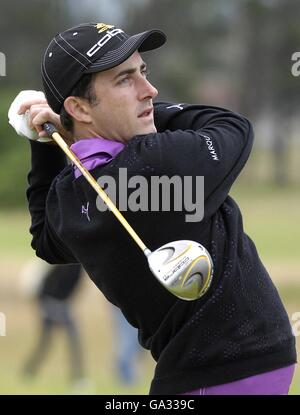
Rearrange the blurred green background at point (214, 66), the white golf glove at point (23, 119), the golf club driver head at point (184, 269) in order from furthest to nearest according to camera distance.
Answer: the blurred green background at point (214, 66) → the white golf glove at point (23, 119) → the golf club driver head at point (184, 269)

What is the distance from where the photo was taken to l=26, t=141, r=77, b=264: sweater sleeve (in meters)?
4.07

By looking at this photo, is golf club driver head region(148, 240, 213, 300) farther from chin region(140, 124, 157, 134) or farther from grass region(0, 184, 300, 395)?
grass region(0, 184, 300, 395)

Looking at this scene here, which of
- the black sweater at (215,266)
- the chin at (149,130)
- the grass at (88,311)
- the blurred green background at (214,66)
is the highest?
the chin at (149,130)

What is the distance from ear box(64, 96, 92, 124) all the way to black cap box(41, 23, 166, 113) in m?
0.02

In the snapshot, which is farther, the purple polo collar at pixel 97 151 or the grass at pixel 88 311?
the grass at pixel 88 311

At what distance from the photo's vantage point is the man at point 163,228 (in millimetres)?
3535

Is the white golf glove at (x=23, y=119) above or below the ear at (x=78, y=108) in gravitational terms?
below

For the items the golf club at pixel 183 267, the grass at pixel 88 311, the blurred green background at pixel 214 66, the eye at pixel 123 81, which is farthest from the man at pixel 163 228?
the blurred green background at pixel 214 66

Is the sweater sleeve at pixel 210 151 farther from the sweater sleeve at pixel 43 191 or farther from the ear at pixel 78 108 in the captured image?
the sweater sleeve at pixel 43 191

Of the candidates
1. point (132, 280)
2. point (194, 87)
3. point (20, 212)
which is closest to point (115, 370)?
point (132, 280)

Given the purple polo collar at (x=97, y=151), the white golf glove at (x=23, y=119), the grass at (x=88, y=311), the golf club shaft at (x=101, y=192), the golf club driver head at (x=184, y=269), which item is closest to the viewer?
the golf club driver head at (x=184, y=269)

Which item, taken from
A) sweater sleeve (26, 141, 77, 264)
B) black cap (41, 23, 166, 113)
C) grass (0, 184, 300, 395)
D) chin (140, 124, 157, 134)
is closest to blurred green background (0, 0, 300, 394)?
grass (0, 184, 300, 395)

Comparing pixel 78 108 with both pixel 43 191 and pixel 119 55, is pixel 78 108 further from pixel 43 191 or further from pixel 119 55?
pixel 43 191

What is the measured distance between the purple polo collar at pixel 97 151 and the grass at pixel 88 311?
618 cm
